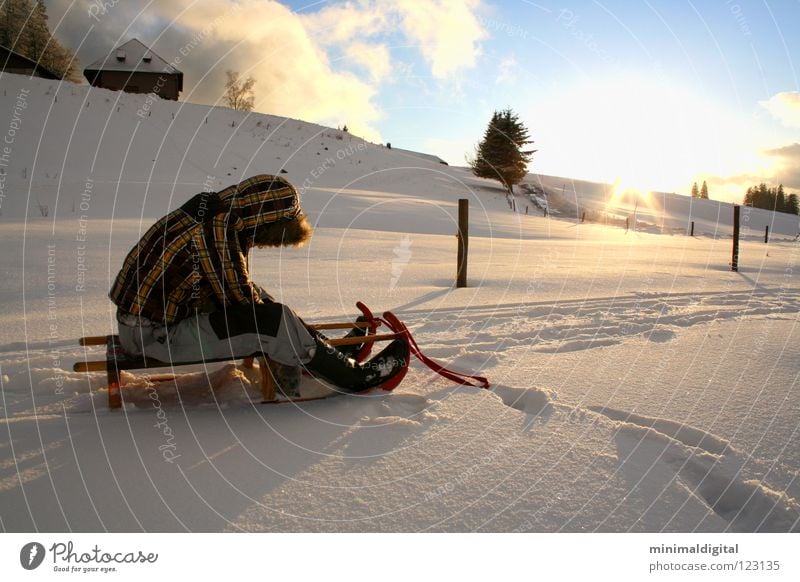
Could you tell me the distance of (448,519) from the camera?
2.11 m

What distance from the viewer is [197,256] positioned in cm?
291

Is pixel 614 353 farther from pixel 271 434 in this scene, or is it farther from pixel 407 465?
pixel 271 434

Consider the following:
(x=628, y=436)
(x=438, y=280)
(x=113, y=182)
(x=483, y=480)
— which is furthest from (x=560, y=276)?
(x=113, y=182)

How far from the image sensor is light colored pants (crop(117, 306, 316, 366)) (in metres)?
2.95

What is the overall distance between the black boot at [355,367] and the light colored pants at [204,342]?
13 cm


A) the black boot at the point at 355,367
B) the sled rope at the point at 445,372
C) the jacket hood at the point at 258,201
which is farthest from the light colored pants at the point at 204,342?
the sled rope at the point at 445,372

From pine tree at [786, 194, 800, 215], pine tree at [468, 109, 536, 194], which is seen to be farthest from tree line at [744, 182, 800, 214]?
pine tree at [468, 109, 536, 194]

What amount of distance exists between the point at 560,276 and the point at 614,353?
5002mm

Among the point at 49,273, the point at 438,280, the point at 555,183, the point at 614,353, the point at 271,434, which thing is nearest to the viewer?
the point at 271,434

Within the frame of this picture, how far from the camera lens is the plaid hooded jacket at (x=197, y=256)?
9.45ft

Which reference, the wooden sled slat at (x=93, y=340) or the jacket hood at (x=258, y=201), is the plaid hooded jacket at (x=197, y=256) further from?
the wooden sled slat at (x=93, y=340)

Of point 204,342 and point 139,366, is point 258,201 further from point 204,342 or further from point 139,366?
point 139,366

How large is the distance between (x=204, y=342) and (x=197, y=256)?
20.7 inches

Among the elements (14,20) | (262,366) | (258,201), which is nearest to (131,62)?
(14,20)
